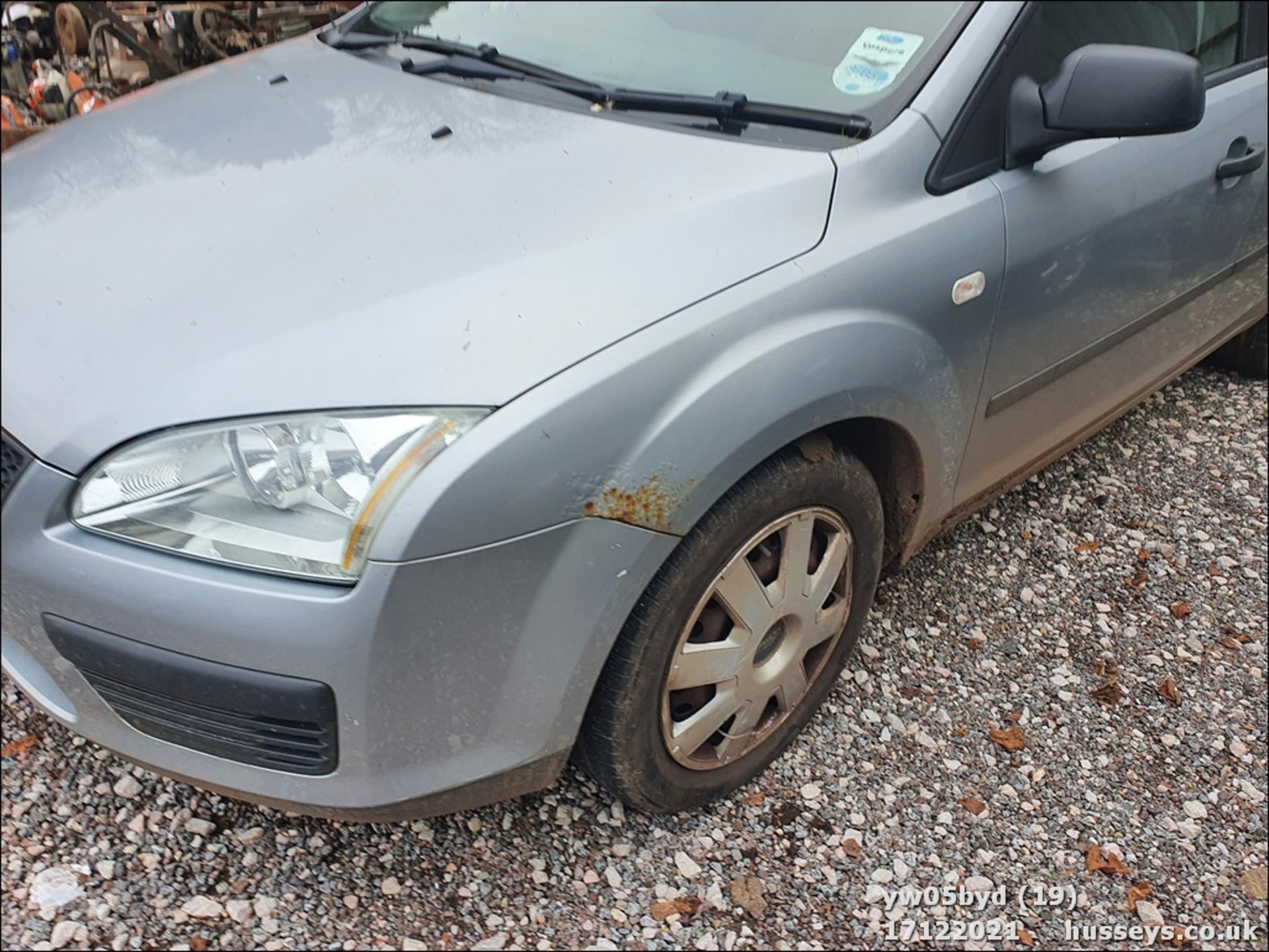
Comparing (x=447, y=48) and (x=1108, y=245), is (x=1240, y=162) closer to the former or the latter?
(x=1108, y=245)

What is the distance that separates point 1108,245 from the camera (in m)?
2.10

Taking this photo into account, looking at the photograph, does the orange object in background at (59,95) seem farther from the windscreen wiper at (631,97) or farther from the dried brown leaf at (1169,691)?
the dried brown leaf at (1169,691)

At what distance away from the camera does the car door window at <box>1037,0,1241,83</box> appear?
2006 millimetres

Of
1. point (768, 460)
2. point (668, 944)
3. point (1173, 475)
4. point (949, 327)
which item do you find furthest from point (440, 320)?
point (1173, 475)

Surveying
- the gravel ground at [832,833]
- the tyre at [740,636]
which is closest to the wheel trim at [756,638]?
the tyre at [740,636]

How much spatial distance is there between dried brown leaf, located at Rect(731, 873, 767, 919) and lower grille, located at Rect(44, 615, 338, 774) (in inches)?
32.0

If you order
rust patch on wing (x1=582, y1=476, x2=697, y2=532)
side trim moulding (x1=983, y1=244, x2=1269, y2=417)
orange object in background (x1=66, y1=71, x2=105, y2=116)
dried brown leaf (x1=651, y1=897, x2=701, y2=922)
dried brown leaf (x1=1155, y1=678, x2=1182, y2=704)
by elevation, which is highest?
orange object in background (x1=66, y1=71, x2=105, y2=116)

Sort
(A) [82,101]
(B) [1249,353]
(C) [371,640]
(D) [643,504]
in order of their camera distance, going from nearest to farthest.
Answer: (C) [371,640], (D) [643,504], (B) [1249,353], (A) [82,101]

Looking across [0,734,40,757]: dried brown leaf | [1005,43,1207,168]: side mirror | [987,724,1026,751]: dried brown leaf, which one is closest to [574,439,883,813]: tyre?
[987,724,1026,751]: dried brown leaf

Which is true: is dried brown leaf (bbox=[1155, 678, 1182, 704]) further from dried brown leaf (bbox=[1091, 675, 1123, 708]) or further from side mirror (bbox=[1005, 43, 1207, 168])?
side mirror (bbox=[1005, 43, 1207, 168])

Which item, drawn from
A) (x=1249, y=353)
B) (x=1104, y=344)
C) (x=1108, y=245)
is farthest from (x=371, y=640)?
(x=1249, y=353)

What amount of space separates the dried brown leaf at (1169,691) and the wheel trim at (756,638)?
0.84 metres

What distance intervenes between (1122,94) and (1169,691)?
1328 millimetres

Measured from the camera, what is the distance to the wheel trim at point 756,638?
1692mm
